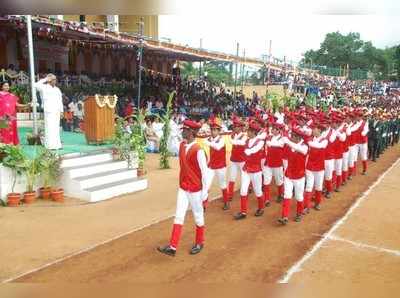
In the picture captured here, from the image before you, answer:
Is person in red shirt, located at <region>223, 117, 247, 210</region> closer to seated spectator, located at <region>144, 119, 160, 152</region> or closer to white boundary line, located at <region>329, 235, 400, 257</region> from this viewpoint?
white boundary line, located at <region>329, 235, 400, 257</region>

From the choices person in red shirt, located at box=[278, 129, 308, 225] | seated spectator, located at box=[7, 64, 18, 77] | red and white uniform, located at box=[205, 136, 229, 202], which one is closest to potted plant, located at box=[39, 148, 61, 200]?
red and white uniform, located at box=[205, 136, 229, 202]

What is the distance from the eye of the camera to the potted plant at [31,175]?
7984mm

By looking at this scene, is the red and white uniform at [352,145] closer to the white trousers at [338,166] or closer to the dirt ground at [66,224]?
the white trousers at [338,166]

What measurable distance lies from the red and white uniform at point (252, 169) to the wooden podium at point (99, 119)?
12.0ft

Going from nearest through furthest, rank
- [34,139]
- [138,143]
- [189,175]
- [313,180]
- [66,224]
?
[189,175]
[66,224]
[313,180]
[34,139]
[138,143]

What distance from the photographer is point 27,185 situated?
8133 mm

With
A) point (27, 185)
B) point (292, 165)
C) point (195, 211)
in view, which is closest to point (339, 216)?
point (292, 165)

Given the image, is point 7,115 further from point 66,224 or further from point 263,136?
point 263,136

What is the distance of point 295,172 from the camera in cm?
726

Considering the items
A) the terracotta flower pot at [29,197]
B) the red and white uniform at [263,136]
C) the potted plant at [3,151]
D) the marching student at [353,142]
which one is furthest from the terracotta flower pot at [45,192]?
the marching student at [353,142]

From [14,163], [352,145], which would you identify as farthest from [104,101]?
[352,145]

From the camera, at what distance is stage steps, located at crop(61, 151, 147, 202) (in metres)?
8.38

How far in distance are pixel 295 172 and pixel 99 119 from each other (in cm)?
459
